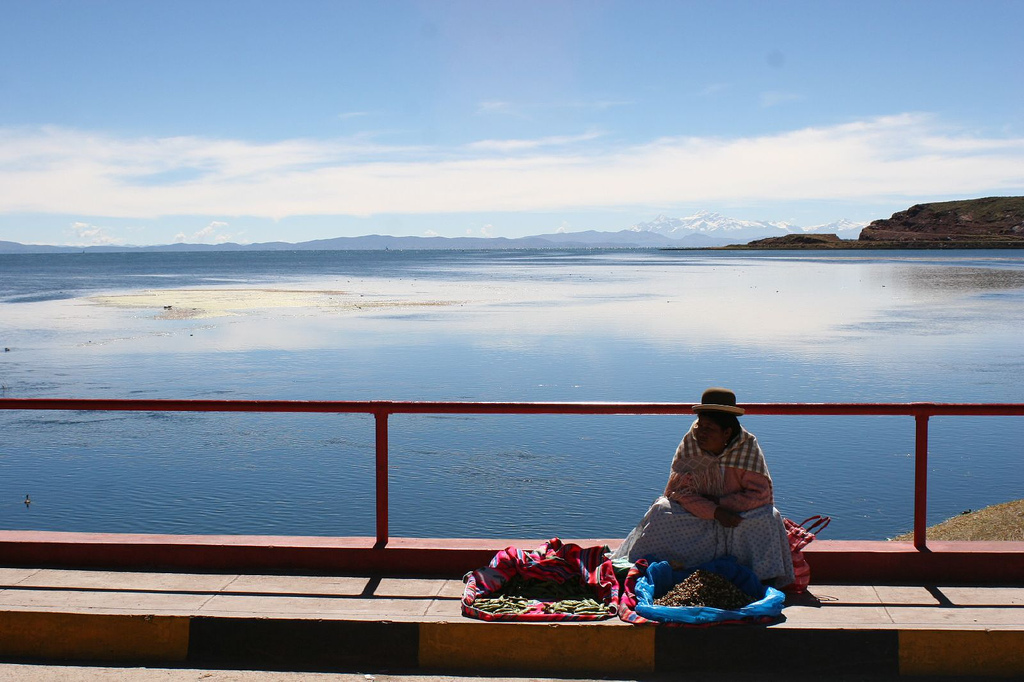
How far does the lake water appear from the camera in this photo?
11.5 metres

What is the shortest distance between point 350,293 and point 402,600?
48.8 meters

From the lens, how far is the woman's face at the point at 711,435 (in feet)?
16.4

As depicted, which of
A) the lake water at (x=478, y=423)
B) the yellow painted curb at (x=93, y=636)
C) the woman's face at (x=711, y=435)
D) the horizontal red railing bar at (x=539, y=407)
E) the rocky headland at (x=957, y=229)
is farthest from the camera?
the rocky headland at (x=957, y=229)

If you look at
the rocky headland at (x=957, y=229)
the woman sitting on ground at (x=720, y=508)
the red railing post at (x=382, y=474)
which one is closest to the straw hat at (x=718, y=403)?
the woman sitting on ground at (x=720, y=508)

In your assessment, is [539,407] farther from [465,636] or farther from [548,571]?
[465,636]

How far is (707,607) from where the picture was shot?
4641mm

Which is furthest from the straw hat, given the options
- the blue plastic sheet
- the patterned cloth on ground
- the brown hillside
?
the brown hillside

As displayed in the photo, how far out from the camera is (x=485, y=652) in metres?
A: 4.61

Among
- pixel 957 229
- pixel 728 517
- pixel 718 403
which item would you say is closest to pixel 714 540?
pixel 728 517

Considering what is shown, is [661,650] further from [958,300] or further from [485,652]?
[958,300]

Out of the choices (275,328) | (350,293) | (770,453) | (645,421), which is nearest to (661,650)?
(770,453)

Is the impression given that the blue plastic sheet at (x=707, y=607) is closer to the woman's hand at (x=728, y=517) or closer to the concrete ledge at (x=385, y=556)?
the woman's hand at (x=728, y=517)

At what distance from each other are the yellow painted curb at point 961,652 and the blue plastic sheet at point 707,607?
1.89 ft

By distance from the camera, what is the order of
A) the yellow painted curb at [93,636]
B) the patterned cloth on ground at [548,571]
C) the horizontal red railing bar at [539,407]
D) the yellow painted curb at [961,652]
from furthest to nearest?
the horizontal red railing bar at [539,407] → the patterned cloth on ground at [548,571] → the yellow painted curb at [93,636] → the yellow painted curb at [961,652]
